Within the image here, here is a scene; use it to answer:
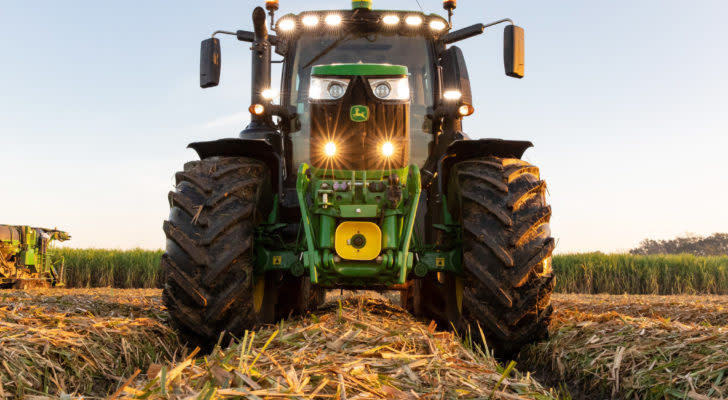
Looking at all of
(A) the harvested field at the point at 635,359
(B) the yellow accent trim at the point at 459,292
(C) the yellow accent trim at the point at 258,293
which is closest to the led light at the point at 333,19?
(C) the yellow accent trim at the point at 258,293

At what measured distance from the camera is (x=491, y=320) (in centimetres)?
388

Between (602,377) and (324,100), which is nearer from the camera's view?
(602,377)

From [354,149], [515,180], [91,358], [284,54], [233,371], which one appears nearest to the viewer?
[233,371]

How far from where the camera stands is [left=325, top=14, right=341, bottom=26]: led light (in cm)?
521

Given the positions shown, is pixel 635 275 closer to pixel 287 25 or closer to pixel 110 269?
pixel 287 25

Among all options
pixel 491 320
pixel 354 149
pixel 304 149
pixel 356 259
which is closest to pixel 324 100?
pixel 354 149

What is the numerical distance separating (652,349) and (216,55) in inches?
155

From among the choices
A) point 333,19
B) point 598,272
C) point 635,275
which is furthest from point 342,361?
point 635,275

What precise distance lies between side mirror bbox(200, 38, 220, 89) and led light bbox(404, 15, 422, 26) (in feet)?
6.17

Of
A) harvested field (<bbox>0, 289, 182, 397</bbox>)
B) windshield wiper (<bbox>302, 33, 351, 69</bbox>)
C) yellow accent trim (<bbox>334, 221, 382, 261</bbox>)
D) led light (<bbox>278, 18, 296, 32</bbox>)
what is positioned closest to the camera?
harvested field (<bbox>0, 289, 182, 397</bbox>)

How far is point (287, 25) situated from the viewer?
5.39m

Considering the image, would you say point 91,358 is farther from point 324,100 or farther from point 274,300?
point 324,100

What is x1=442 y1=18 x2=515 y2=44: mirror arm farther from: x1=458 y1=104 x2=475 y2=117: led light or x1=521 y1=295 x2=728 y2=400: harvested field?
Answer: x1=521 y1=295 x2=728 y2=400: harvested field

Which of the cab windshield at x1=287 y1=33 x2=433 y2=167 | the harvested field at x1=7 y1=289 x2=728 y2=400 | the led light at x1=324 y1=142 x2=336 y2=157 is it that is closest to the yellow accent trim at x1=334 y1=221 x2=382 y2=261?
the harvested field at x1=7 y1=289 x2=728 y2=400
